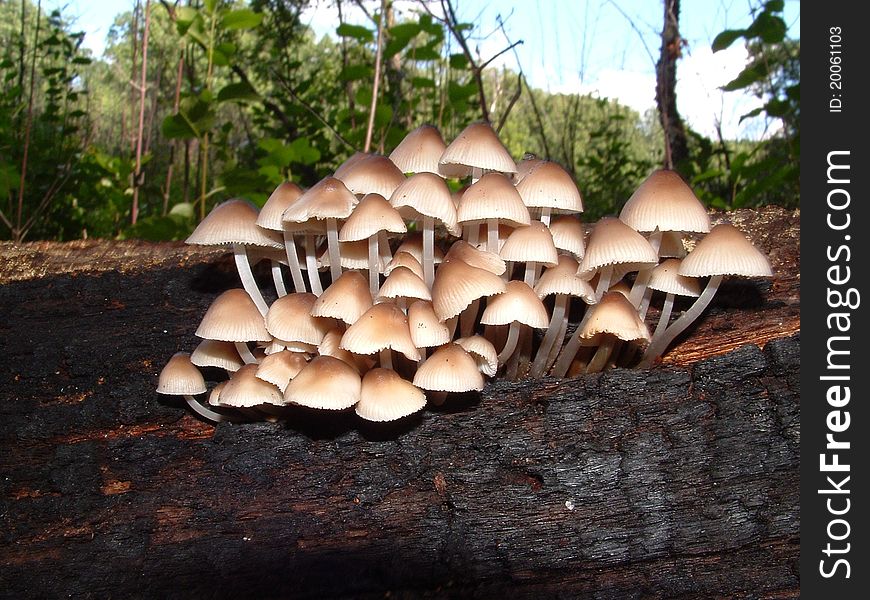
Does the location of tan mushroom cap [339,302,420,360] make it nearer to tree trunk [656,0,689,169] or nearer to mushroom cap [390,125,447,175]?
mushroom cap [390,125,447,175]

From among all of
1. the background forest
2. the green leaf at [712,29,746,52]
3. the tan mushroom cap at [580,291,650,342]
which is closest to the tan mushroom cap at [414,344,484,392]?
the tan mushroom cap at [580,291,650,342]

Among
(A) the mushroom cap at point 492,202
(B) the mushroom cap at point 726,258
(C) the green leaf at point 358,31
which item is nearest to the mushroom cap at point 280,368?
(A) the mushroom cap at point 492,202

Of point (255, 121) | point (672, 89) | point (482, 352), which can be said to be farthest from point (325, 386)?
point (672, 89)

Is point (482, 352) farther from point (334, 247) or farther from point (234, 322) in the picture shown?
point (234, 322)

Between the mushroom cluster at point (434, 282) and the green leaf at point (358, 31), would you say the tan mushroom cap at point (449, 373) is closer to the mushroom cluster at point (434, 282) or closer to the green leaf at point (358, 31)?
the mushroom cluster at point (434, 282)

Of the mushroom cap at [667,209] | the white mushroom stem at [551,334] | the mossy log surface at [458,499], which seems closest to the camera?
the mossy log surface at [458,499]
